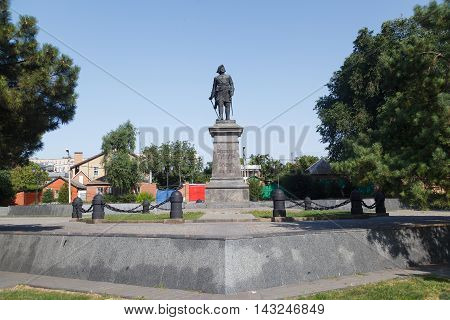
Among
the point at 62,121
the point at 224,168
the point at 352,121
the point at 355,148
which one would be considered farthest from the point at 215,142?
the point at 352,121

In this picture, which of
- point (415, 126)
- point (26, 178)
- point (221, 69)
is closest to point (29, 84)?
point (415, 126)

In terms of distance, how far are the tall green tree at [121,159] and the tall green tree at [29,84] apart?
157ft

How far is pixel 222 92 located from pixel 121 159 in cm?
3839

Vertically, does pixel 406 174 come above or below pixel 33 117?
below

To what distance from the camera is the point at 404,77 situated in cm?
990

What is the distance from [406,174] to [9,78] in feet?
30.3

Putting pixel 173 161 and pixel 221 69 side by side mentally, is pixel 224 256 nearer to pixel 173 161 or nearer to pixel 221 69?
pixel 221 69

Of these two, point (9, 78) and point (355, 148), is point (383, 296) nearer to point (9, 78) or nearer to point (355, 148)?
point (355, 148)

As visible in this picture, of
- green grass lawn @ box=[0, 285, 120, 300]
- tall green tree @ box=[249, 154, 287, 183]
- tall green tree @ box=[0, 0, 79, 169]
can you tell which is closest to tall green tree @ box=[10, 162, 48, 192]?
tall green tree @ box=[249, 154, 287, 183]

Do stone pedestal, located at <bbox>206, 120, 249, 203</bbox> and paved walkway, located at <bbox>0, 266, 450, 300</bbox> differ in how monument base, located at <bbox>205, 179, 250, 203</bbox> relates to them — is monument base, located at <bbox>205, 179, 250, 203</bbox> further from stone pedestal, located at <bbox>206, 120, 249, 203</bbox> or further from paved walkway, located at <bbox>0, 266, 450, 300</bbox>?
paved walkway, located at <bbox>0, 266, 450, 300</bbox>

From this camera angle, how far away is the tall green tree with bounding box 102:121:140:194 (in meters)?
59.3

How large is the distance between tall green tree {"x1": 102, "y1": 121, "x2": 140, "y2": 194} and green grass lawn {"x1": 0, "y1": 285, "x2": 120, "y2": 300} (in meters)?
52.7

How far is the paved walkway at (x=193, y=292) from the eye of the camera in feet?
22.5

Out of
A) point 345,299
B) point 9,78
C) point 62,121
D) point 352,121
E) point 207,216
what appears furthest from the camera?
point 352,121
